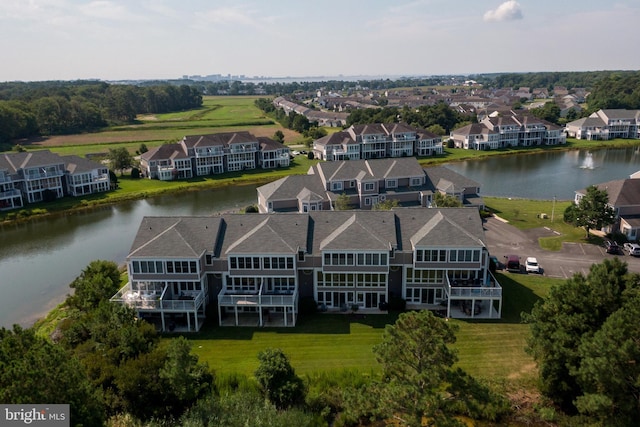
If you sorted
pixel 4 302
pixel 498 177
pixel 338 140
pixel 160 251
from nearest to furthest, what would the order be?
pixel 160 251 < pixel 4 302 < pixel 498 177 < pixel 338 140

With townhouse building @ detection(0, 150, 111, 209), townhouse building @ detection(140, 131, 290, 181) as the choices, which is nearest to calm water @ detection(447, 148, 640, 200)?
townhouse building @ detection(140, 131, 290, 181)

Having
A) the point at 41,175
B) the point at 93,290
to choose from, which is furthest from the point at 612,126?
the point at 93,290

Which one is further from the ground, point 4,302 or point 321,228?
point 321,228

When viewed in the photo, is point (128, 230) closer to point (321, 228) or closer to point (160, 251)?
point (160, 251)

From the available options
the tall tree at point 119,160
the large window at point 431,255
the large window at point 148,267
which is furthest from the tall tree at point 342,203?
the tall tree at point 119,160

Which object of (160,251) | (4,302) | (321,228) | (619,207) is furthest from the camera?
(619,207)

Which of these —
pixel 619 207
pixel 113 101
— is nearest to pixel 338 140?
pixel 619 207

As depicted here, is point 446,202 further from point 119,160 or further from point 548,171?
point 119,160
